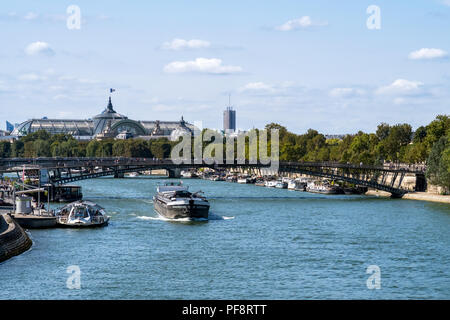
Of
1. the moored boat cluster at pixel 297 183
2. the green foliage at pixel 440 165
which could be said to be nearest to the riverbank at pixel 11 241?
the green foliage at pixel 440 165

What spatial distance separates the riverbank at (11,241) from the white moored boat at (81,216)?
23.0ft

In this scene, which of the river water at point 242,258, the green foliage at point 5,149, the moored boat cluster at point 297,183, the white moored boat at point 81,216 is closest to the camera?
the river water at point 242,258

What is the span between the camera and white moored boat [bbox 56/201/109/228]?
1781 inches

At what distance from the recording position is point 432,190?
236 feet

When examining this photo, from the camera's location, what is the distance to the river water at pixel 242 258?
28234mm

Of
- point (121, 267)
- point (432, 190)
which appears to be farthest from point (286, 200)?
point (121, 267)

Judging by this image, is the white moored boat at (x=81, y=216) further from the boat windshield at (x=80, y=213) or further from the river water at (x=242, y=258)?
the river water at (x=242, y=258)

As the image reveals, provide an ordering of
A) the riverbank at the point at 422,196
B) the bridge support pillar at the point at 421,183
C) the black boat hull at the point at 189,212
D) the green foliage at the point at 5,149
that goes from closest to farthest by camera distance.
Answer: the black boat hull at the point at 189,212
the riverbank at the point at 422,196
the bridge support pillar at the point at 421,183
the green foliage at the point at 5,149

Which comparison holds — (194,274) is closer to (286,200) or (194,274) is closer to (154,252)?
(154,252)

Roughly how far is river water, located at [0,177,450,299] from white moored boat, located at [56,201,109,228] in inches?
35.8

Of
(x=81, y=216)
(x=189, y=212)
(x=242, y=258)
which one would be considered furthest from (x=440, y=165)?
(x=242, y=258)

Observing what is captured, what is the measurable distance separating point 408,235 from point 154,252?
44.1ft

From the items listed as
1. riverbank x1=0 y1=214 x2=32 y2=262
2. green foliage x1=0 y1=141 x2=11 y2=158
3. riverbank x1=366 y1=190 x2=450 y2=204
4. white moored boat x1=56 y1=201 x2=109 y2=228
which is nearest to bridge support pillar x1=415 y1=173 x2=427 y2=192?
riverbank x1=366 y1=190 x2=450 y2=204
